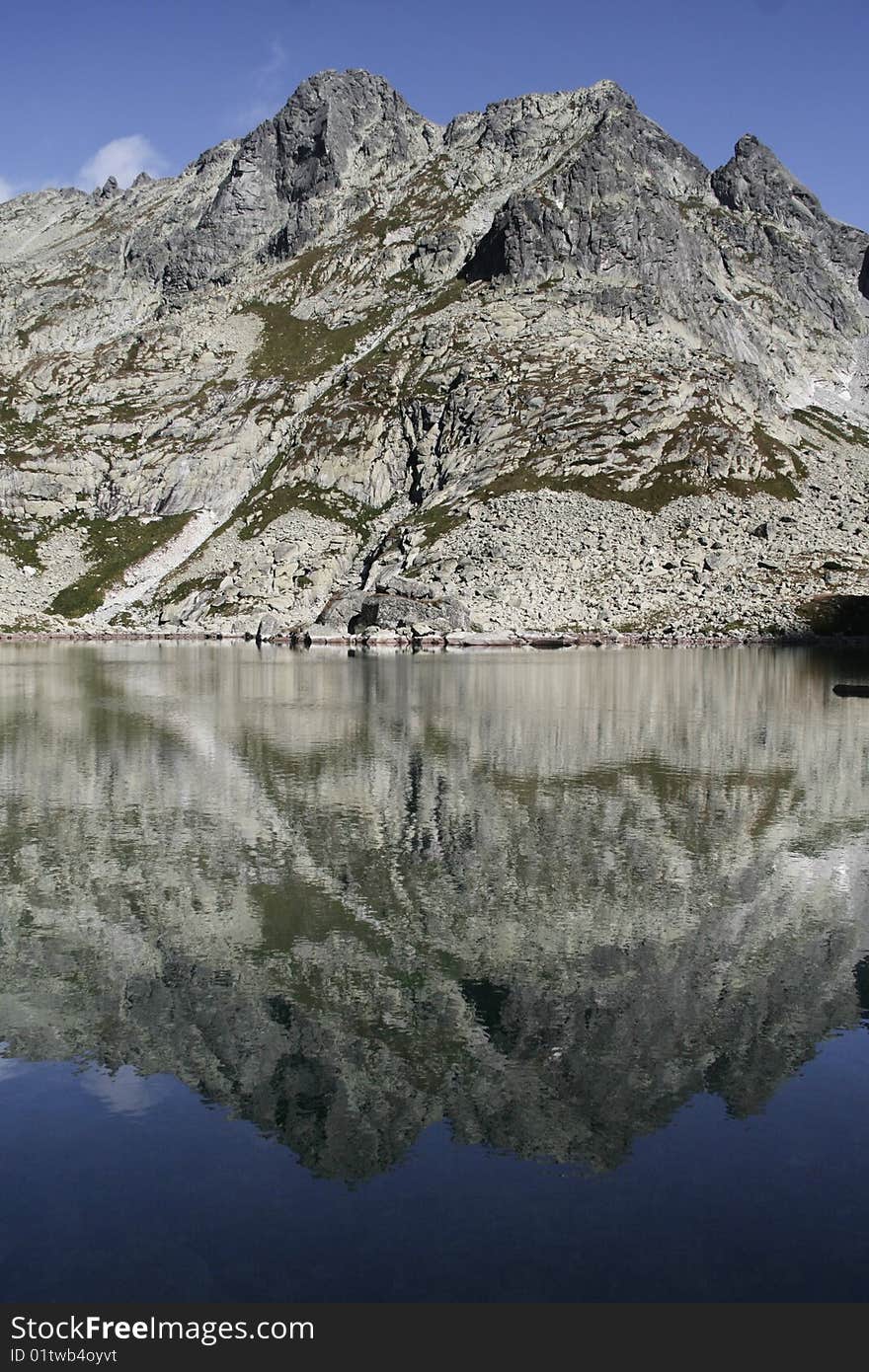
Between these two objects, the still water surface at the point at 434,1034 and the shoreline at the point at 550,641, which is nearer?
the still water surface at the point at 434,1034

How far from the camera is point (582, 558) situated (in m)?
140

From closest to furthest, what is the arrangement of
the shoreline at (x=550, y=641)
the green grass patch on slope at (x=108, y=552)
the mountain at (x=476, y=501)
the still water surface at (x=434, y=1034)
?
the still water surface at (x=434, y=1034) < the shoreline at (x=550, y=641) < the mountain at (x=476, y=501) < the green grass patch on slope at (x=108, y=552)

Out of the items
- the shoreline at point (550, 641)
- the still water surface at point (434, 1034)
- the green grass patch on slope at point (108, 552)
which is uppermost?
the green grass patch on slope at point (108, 552)

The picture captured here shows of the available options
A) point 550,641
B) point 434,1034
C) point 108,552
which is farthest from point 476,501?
point 434,1034

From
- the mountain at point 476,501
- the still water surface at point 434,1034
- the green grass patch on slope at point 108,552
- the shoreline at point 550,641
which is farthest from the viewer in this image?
the green grass patch on slope at point 108,552

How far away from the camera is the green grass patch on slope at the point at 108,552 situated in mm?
165750

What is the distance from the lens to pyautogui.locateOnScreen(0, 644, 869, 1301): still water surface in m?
9.51

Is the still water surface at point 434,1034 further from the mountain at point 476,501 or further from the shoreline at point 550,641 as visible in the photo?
the mountain at point 476,501

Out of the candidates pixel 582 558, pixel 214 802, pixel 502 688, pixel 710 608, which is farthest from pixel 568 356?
pixel 214 802

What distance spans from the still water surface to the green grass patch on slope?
140 metres

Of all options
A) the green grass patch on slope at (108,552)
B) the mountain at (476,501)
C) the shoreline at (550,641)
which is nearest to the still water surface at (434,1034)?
the shoreline at (550,641)

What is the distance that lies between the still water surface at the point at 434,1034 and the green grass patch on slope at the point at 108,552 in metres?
140

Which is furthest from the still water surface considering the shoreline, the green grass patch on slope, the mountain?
the green grass patch on slope

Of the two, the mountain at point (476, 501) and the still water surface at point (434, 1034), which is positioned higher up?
the mountain at point (476, 501)
